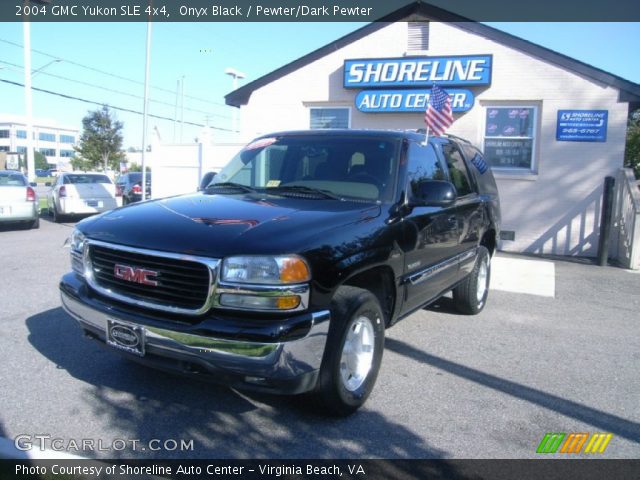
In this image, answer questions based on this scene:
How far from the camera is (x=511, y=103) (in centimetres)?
1162

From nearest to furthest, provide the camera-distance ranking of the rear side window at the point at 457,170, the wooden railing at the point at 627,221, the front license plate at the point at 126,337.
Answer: the front license plate at the point at 126,337 < the rear side window at the point at 457,170 < the wooden railing at the point at 627,221

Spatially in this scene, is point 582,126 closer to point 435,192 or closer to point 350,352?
point 435,192

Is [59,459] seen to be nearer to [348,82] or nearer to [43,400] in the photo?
[43,400]

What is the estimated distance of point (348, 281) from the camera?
356cm

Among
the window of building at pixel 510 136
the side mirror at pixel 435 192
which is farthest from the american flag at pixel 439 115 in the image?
the side mirror at pixel 435 192

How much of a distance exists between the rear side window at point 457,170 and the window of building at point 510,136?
6355 mm

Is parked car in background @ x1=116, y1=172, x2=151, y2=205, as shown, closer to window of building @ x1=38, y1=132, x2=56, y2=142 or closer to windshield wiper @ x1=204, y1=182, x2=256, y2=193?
windshield wiper @ x1=204, y1=182, x2=256, y2=193

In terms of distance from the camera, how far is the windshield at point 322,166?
14.0 feet

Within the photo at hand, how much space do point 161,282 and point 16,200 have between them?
1168cm

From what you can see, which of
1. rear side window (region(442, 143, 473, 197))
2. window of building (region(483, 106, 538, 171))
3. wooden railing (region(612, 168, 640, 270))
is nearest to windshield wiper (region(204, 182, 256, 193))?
rear side window (region(442, 143, 473, 197))

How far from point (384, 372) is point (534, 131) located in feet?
28.9

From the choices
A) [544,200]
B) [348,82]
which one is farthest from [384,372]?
[348,82]

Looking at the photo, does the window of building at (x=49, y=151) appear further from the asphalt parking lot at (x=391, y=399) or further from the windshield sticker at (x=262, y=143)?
the windshield sticker at (x=262, y=143)

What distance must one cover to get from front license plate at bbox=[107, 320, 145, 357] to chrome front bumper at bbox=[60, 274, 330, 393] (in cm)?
Result: 3
